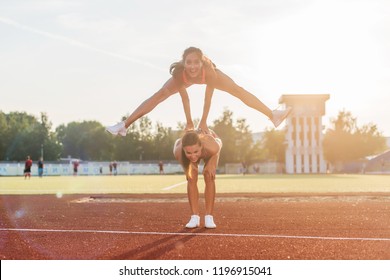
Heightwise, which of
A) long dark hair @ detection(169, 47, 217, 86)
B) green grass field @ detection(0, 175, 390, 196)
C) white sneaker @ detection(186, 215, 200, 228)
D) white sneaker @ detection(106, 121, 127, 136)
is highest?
long dark hair @ detection(169, 47, 217, 86)

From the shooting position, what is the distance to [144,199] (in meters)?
16.5

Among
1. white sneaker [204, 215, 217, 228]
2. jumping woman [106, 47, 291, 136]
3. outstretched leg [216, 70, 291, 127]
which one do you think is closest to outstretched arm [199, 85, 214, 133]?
jumping woman [106, 47, 291, 136]

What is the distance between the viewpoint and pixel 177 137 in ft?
295

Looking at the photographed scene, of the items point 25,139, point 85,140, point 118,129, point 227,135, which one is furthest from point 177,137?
point 118,129

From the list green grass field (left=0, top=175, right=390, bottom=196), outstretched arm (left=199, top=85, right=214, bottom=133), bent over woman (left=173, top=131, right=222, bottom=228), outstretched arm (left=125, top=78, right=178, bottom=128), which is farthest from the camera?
green grass field (left=0, top=175, right=390, bottom=196)

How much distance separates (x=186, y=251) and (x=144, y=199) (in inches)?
420

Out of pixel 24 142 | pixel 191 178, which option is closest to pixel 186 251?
pixel 191 178

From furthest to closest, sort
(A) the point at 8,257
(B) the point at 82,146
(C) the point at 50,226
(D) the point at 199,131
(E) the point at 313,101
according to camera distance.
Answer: (B) the point at 82,146, (E) the point at 313,101, (C) the point at 50,226, (D) the point at 199,131, (A) the point at 8,257

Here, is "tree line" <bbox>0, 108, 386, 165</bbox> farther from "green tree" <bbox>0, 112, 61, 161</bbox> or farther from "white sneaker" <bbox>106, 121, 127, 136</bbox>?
"white sneaker" <bbox>106, 121, 127, 136</bbox>

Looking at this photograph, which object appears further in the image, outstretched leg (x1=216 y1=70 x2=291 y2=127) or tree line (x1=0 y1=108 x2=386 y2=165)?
tree line (x1=0 y1=108 x2=386 y2=165)

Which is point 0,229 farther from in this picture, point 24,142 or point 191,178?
point 24,142

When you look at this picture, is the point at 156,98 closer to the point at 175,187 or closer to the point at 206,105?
the point at 206,105

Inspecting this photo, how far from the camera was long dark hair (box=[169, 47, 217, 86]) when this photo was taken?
7883 millimetres

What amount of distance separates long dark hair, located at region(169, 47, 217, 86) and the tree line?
7377 centimetres
